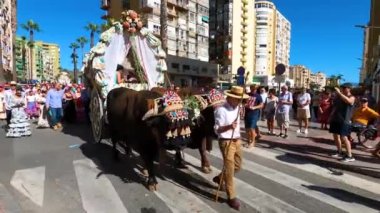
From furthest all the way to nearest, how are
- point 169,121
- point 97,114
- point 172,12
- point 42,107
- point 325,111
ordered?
1. point 172,12
2. point 325,111
3. point 42,107
4. point 97,114
5. point 169,121

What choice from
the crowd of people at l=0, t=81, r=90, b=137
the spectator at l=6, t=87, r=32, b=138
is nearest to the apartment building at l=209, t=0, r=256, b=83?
the crowd of people at l=0, t=81, r=90, b=137

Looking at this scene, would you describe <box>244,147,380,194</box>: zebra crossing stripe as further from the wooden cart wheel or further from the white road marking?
the white road marking

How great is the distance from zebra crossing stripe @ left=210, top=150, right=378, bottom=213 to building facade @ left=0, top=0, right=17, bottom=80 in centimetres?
4744

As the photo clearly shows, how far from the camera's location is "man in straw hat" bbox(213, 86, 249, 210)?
17.0 feet

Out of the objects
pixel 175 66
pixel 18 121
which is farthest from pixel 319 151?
pixel 175 66

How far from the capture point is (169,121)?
226 inches

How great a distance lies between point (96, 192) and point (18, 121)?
670 cm

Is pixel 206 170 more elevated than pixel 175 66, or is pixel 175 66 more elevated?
pixel 175 66

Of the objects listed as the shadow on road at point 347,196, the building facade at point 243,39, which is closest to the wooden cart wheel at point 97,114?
the shadow on road at point 347,196

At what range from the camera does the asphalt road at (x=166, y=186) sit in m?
5.25

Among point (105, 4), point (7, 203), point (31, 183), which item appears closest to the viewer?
point (7, 203)

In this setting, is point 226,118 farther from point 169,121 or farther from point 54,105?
point 54,105

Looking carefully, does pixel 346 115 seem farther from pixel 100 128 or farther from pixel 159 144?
pixel 100 128

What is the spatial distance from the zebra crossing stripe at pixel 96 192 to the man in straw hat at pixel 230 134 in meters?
1.52
